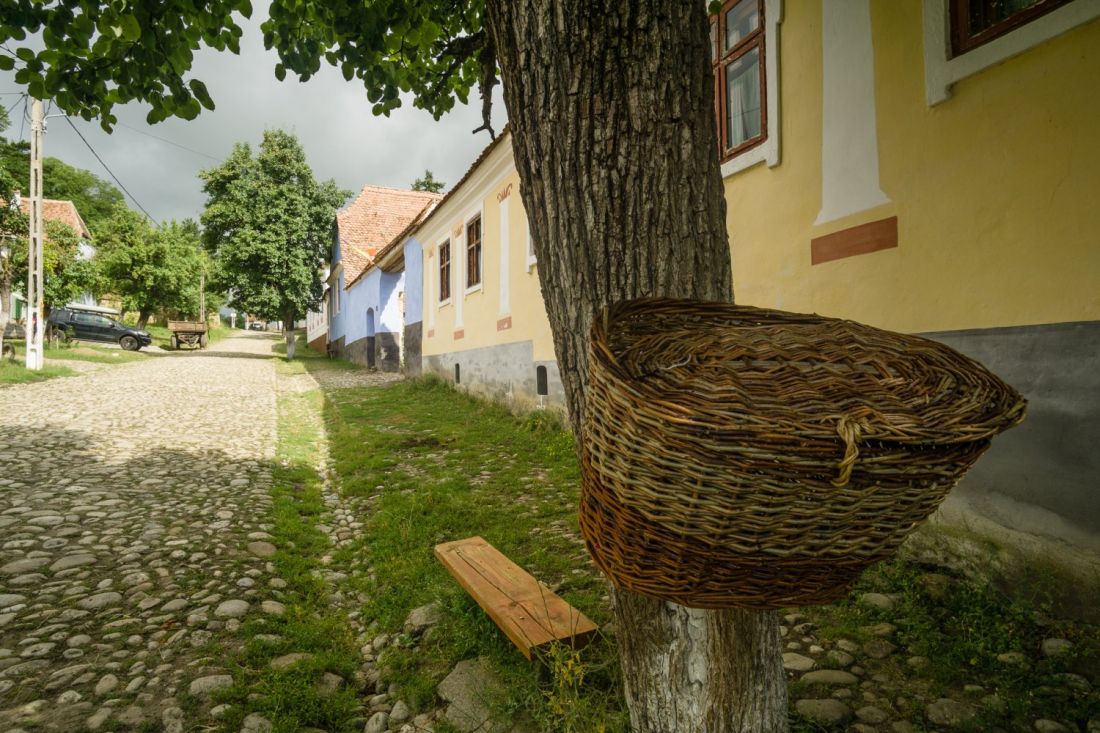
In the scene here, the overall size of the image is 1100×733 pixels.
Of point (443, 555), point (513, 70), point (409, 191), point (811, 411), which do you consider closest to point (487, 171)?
point (443, 555)

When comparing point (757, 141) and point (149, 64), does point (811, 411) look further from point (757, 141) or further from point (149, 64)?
point (757, 141)

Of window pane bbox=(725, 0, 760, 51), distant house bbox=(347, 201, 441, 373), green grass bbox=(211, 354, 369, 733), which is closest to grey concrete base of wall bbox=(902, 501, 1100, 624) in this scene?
green grass bbox=(211, 354, 369, 733)

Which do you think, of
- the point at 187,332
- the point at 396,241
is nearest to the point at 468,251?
the point at 396,241

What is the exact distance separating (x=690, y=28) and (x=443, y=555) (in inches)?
100

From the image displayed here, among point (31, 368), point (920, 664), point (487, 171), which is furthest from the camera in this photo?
point (31, 368)

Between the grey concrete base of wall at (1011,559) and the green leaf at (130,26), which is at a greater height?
the green leaf at (130,26)

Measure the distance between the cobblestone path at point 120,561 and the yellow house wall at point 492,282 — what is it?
3.58 m

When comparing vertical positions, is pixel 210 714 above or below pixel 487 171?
below

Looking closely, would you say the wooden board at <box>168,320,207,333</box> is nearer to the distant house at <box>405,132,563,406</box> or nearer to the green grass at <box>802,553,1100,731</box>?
the distant house at <box>405,132,563,406</box>

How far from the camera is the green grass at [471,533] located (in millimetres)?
2240

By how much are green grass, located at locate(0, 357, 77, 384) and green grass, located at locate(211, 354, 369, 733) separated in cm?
997

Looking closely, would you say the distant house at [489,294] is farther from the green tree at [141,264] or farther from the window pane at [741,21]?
the green tree at [141,264]

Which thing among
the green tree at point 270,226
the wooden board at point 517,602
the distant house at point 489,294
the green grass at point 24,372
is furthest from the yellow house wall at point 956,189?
the green tree at point 270,226

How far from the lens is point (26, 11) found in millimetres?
2715
